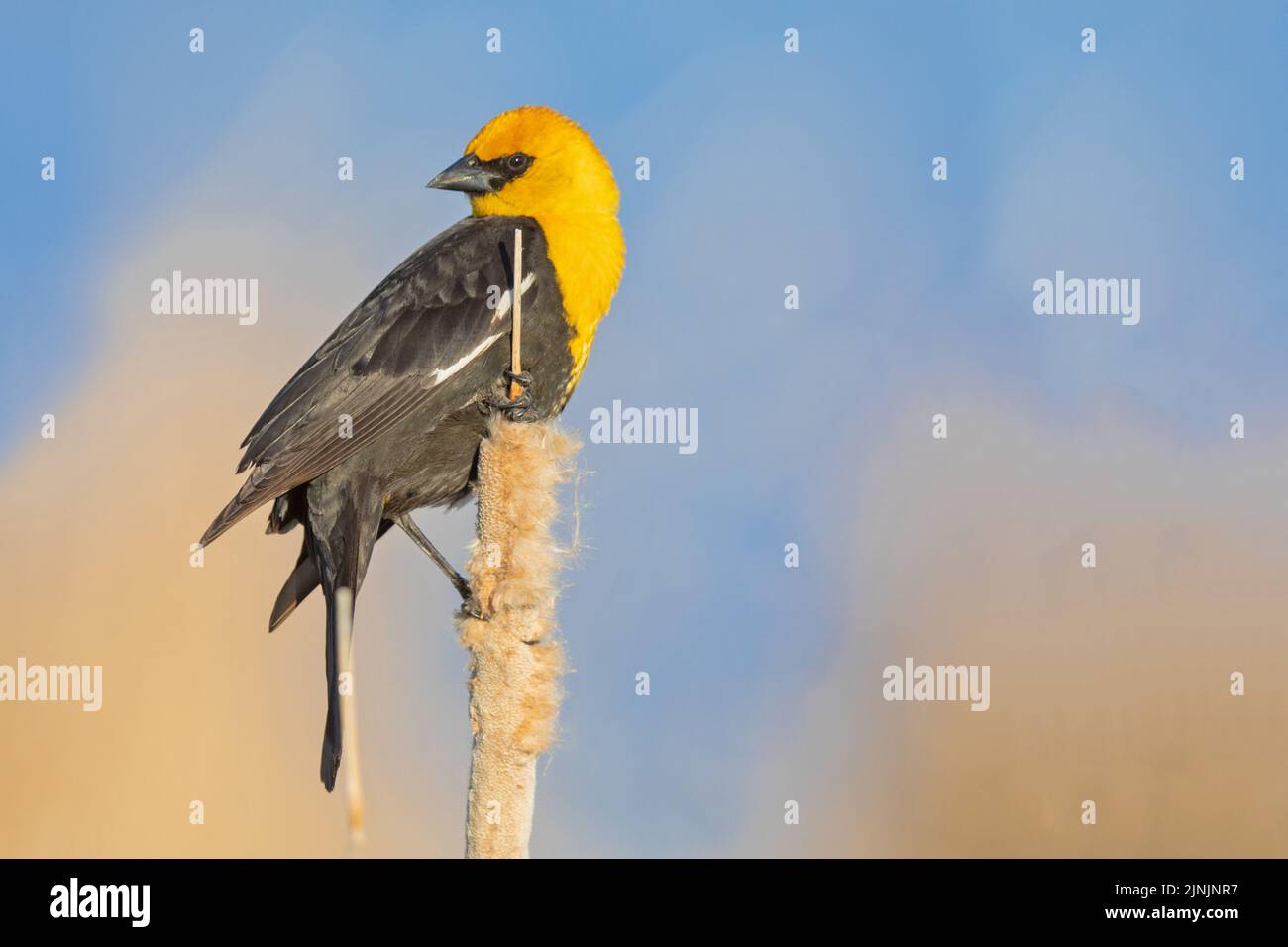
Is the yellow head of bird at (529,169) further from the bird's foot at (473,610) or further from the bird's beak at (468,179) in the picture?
the bird's foot at (473,610)

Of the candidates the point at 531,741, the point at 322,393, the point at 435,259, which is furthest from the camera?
the point at 435,259

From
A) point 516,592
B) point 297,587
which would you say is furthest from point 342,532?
point 516,592

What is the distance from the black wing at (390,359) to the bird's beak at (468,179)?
0.37 metres

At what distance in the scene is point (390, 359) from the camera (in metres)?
3.89

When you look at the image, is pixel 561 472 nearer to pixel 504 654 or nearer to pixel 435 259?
pixel 504 654

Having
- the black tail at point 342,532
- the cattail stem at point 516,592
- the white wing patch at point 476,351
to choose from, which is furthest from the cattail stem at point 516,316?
the black tail at point 342,532

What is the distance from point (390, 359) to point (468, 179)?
3.29 feet

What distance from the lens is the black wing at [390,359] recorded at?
3.68m

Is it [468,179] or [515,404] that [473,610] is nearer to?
[515,404]

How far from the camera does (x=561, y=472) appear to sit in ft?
10.1

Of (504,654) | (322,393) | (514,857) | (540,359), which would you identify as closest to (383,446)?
(322,393)

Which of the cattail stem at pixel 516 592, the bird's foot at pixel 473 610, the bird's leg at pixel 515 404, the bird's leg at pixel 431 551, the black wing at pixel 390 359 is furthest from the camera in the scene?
the bird's leg at pixel 431 551

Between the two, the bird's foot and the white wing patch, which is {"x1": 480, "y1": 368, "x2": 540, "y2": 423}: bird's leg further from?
the bird's foot

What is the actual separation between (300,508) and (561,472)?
1377mm
